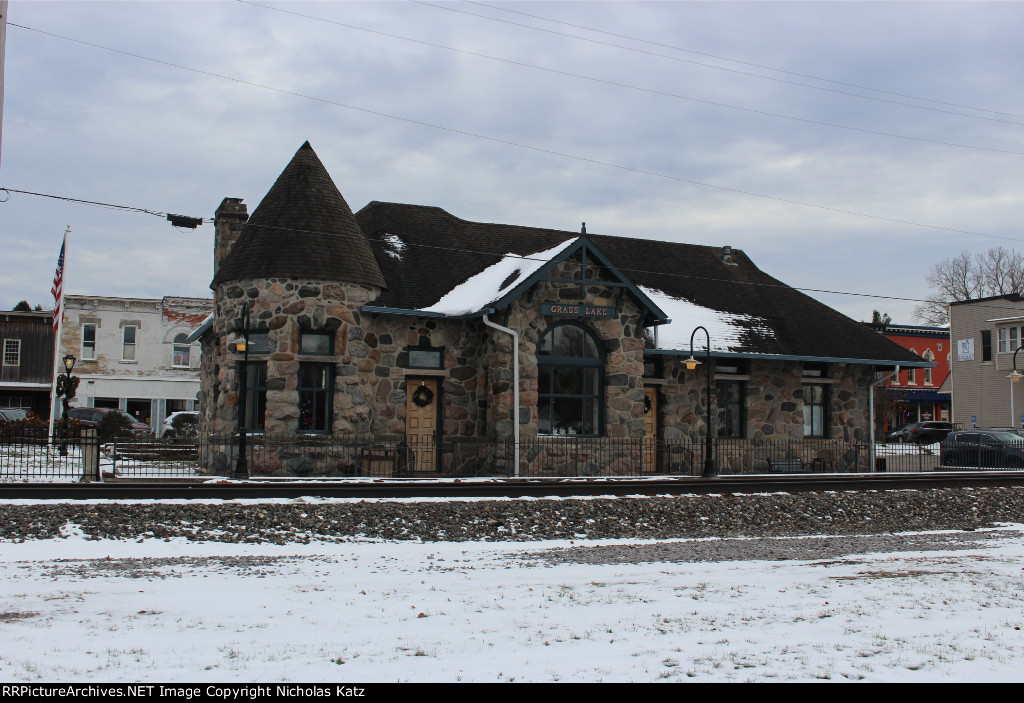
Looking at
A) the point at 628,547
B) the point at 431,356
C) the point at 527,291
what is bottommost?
the point at 628,547

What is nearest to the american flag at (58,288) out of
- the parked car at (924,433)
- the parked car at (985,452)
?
the parked car at (985,452)

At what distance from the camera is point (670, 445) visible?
25.5 metres

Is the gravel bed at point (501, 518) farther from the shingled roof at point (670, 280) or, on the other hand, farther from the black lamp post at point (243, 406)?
the shingled roof at point (670, 280)

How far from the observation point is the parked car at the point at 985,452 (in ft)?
105

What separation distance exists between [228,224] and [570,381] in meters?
10.6

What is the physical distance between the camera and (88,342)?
1842 inches

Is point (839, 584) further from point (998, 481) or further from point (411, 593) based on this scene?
point (998, 481)

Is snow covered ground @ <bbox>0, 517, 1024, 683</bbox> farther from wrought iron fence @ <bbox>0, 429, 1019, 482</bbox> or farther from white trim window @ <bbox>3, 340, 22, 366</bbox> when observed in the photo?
white trim window @ <bbox>3, 340, 22, 366</bbox>

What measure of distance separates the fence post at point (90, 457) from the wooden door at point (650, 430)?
13776 mm

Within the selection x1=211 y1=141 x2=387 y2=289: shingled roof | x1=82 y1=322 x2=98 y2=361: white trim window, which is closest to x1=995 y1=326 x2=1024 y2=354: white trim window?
x1=211 y1=141 x2=387 y2=289: shingled roof

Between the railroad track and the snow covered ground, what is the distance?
409 cm

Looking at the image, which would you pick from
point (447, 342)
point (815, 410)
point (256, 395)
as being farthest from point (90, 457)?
point (815, 410)
